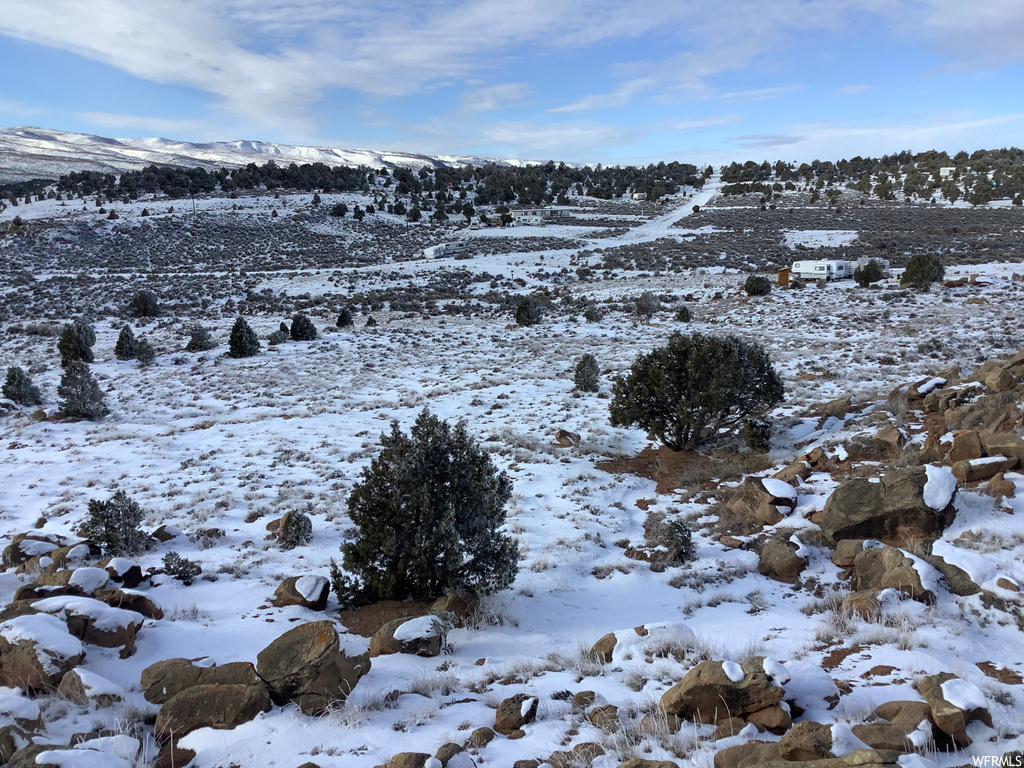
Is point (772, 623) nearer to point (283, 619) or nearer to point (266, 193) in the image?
point (283, 619)

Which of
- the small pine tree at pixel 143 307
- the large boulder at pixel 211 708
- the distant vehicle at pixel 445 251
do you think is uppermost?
the distant vehicle at pixel 445 251

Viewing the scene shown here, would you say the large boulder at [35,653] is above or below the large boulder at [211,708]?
above

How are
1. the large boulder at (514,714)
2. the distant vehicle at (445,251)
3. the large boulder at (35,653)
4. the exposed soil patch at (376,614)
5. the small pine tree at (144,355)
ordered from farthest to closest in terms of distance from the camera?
the distant vehicle at (445,251)
the small pine tree at (144,355)
the exposed soil patch at (376,614)
the large boulder at (35,653)
the large boulder at (514,714)

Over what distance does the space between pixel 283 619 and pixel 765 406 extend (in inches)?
357

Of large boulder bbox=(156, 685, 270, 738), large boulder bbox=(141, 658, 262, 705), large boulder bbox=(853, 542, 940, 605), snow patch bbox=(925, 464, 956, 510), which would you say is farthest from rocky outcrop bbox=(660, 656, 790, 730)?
snow patch bbox=(925, 464, 956, 510)

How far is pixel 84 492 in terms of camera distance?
32.9ft

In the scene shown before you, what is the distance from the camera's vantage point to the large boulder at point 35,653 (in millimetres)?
4191

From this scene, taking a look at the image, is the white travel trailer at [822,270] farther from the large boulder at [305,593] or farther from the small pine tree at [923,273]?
the large boulder at [305,593]

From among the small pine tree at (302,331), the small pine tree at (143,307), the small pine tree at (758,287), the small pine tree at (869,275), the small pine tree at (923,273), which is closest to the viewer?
the small pine tree at (302,331)

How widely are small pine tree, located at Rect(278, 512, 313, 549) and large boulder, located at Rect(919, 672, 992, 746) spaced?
22.6ft

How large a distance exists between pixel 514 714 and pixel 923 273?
3310 centimetres

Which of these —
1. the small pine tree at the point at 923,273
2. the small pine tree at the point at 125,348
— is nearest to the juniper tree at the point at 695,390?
the small pine tree at the point at 125,348

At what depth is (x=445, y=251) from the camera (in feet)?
188

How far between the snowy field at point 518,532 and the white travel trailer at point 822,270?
10242 millimetres
